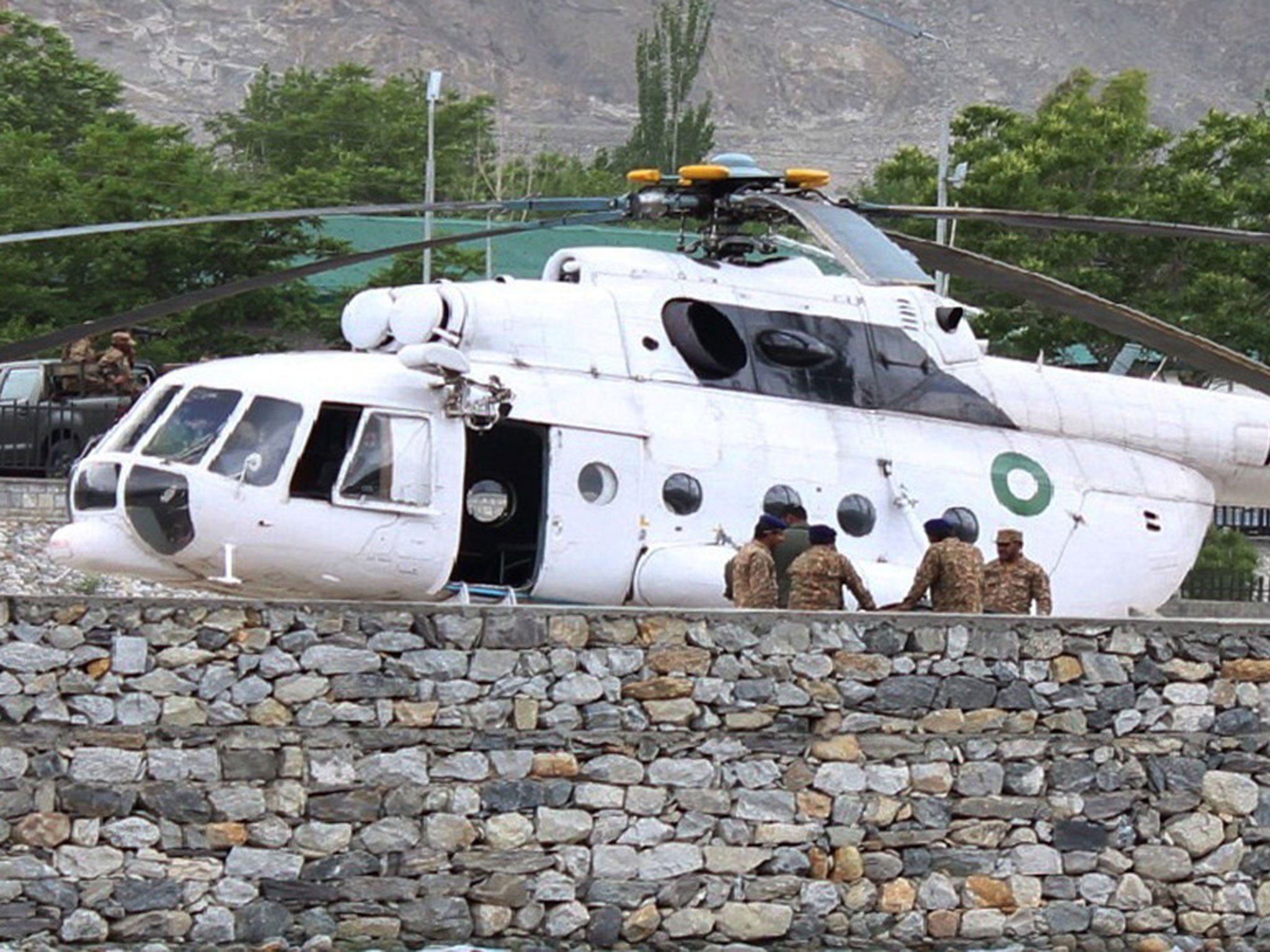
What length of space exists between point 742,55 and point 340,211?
117178 millimetres

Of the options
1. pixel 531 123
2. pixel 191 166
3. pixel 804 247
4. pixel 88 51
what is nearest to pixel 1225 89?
pixel 531 123

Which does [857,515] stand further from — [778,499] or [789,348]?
[789,348]

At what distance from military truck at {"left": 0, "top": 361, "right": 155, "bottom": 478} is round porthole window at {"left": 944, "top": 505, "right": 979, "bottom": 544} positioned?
39.0 ft

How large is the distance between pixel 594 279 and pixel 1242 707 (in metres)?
5.29

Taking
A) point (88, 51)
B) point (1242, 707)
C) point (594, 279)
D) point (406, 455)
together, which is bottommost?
point (1242, 707)

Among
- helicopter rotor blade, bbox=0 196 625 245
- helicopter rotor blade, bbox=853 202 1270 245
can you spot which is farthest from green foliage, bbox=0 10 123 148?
helicopter rotor blade, bbox=853 202 1270 245

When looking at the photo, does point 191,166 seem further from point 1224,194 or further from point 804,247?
point 804,247

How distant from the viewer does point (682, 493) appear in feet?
55.1

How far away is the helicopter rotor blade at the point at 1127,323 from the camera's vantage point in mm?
15641

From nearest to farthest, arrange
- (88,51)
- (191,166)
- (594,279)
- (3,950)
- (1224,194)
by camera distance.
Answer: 1. (3,950)
2. (594,279)
3. (1224,194)
4. (191,166)
5. (88,51)

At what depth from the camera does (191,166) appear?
46812mm

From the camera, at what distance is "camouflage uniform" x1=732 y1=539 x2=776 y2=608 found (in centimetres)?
1552

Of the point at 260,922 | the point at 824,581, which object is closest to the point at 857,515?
the point at 824,581

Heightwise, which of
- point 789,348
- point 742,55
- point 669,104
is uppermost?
point 742,55
